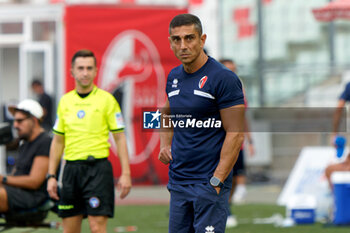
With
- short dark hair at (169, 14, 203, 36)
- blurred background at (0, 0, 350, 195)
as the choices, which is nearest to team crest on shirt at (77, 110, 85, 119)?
short dark hair at (169, 14, 203, 36)

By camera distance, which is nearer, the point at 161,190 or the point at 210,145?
the point at 210,145

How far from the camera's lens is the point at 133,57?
57.5 feet

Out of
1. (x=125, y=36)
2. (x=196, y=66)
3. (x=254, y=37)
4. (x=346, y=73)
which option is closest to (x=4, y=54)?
(x=125, y=36)

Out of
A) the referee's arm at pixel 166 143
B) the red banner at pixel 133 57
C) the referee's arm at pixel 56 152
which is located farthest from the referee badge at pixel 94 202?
the red banner at pixel 133 57

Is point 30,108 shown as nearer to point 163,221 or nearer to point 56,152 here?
point 56,152

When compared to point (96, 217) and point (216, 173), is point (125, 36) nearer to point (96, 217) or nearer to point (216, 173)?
point (96, 217)

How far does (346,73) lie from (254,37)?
2.49 m

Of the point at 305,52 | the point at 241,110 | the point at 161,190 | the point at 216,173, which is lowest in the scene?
the point at 161,190

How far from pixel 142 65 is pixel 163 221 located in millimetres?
6819

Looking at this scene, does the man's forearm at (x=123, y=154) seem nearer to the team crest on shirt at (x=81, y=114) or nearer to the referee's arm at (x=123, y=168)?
the referee's arm at (x=123, y=168)

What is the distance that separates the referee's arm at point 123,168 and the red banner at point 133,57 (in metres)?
9.62

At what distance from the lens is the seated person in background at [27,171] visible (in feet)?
26.3

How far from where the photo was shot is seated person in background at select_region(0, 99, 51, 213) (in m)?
8.02

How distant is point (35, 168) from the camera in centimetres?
806
